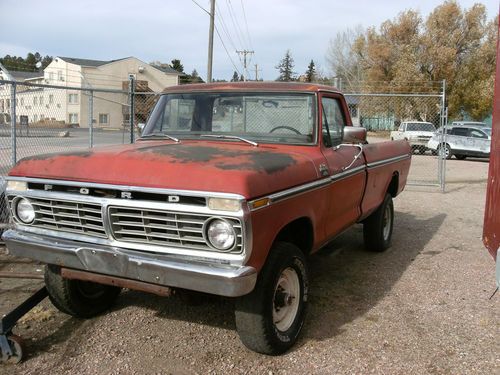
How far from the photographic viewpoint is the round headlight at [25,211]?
3600 mm

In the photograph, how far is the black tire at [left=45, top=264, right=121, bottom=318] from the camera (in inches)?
154

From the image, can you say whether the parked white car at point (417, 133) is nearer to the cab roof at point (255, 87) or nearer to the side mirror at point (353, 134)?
the side mirror at point (353, 134)

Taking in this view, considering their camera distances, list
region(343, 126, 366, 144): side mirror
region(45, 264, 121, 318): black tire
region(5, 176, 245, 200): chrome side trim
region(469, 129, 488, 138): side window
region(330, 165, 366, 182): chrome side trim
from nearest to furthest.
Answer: region(5, 176, 245, 200): chrome side trim, region(45, 264, 121, 318): black tire, region(330, 165, 366, 182): chrome side trim, region(343, 126, 366, 144): side mirror, region(469, 129, 488, 138): side window

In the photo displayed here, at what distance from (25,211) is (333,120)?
285 cm

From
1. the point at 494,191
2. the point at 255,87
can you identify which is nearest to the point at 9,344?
the point at 255,87

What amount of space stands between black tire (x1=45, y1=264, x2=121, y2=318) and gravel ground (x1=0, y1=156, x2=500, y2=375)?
120mm

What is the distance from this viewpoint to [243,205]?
2896 mm

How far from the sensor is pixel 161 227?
310cm

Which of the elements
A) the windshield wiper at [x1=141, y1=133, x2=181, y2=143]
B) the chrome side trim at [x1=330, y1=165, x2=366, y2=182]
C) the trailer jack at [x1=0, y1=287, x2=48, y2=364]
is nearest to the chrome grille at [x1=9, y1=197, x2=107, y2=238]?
the trailer jack at [x1=0, y1=287, x2=48, y2=364]

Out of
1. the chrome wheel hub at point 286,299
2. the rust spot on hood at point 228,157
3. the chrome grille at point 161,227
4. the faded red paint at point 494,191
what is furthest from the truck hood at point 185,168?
the faded red paint at point 494,191

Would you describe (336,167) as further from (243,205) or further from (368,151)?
(243,205)

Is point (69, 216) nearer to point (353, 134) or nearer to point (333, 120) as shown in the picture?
point (353, 134)

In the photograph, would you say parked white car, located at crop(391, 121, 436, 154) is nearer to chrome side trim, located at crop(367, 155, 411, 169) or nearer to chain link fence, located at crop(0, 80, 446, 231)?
chain link fence, located at crop(0, 80, 446, 231)

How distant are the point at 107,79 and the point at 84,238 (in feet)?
185
